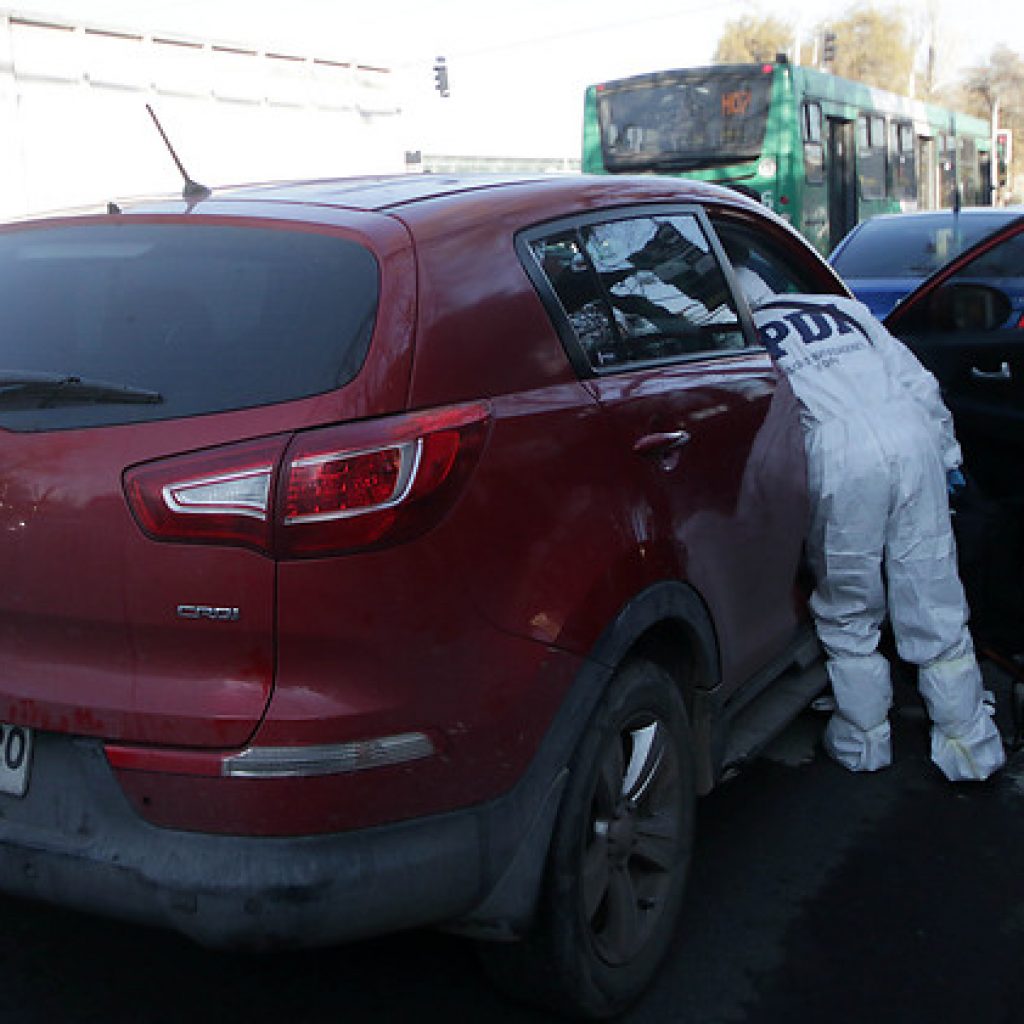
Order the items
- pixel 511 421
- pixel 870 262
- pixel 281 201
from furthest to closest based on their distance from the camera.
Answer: pixel 870 262 < pixel 281 201 < pixel 511 421

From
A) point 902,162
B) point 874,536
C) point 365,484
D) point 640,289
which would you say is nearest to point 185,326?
point 365,484

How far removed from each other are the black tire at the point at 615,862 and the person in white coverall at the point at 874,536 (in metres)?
1.12

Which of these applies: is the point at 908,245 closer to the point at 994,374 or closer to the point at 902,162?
the point at 994,374

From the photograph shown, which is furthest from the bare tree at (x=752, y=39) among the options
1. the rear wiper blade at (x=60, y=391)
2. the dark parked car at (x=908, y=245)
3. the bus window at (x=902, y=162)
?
the rear wiper blade at (x=60, y=391)

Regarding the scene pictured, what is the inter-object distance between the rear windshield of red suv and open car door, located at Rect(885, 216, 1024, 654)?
267 centimetres

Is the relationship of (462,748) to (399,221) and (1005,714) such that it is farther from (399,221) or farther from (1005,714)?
(1005,714)

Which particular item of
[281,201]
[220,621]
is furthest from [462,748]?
[281,201]

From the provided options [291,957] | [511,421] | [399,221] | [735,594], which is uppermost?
[399,221]

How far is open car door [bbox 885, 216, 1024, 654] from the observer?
4.42m

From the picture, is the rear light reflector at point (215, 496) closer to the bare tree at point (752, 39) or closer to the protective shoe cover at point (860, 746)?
the protective shoe cover at point (860, 746)

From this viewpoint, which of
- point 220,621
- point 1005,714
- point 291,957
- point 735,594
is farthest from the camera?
point 1005,714

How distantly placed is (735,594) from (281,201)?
4.71 ft

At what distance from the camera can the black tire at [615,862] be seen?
261cm

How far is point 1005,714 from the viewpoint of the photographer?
4680mm
